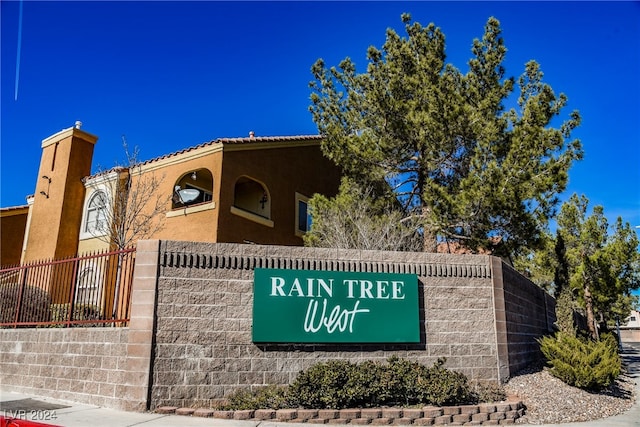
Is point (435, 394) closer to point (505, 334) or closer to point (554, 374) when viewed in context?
point (505, 334)

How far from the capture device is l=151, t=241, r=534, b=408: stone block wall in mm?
8531

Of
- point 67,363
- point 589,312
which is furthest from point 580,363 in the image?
point 589,312

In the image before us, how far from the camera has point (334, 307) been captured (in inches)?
372

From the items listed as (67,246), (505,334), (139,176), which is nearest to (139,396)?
(505,334)

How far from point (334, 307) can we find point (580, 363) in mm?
5864

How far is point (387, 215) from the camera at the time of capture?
598 inches

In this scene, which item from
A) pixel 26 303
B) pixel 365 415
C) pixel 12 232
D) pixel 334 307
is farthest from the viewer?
pixel 12 232

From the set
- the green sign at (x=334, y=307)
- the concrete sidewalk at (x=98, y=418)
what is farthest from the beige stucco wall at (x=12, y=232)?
the green sign at (x=334, y=307)

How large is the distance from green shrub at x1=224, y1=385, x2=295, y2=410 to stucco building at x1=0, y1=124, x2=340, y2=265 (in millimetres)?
7947

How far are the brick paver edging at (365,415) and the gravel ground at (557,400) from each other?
110 cm

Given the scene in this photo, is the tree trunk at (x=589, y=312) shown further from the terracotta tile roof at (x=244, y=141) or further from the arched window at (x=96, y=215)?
the arched window at (x=96, y=215)

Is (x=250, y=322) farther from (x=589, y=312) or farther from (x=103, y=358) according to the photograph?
(x=589, y=312)

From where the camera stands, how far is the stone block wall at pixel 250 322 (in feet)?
28.0

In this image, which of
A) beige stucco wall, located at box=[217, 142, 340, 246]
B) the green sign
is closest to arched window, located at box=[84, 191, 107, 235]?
beige stucco wall, located at box=[217, 142, 340, 246]
